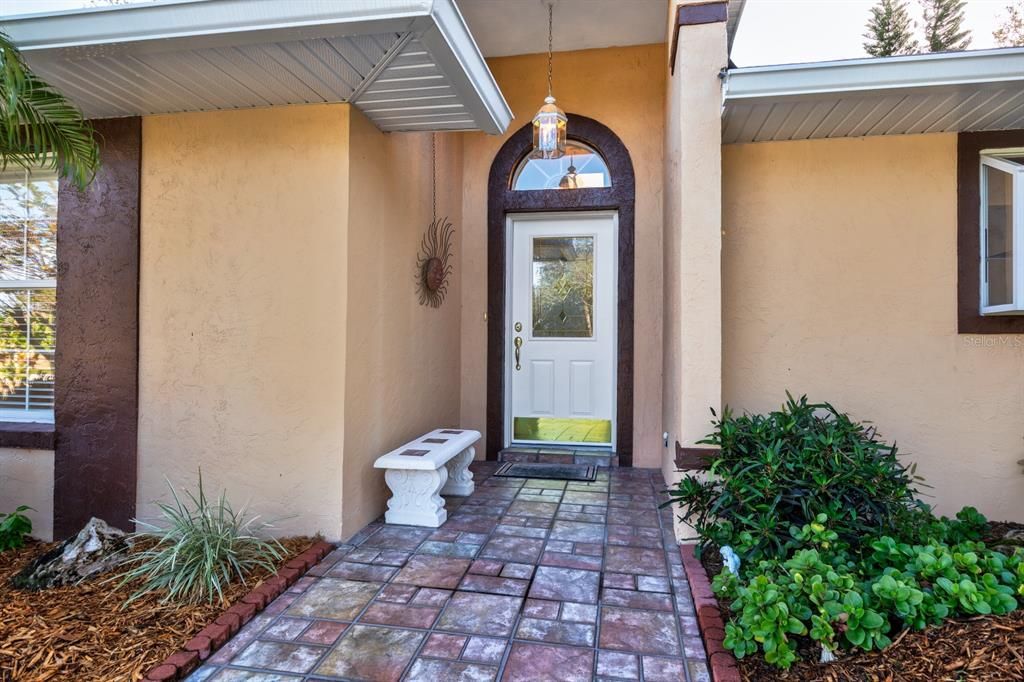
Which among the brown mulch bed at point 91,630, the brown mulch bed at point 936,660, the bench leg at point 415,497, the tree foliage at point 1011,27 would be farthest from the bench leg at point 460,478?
the tree foliage at point 1011,27

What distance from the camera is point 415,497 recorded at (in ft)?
11.1

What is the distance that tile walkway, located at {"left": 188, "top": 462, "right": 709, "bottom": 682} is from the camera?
1.98 metres

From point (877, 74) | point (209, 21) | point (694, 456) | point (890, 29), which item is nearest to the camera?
point (209, 21)

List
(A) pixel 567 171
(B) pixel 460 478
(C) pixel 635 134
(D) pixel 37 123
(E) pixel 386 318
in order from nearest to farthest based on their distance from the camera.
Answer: (D) pixel 37 123 → (E) pixel 386 318 → (B) pixel 460 478 → (C) pixel 635 134 → (A) pixel 567 171

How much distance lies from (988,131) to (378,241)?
12.2 ft

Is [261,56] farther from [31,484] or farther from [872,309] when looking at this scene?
[872,309]

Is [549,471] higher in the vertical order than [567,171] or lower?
lower

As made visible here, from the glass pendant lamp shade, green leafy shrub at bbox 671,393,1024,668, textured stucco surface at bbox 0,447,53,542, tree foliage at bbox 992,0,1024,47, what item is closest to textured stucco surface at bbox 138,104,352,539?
textured stucco surface at bbox 0,447,53,542

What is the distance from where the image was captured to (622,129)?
4.93 m

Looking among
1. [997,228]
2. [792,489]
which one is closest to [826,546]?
[792,489]

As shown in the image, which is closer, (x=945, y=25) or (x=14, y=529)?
(x=14, y=529)

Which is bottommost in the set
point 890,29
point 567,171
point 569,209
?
point 569,209

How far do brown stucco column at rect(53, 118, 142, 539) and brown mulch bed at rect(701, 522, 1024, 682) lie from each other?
3.48 meters

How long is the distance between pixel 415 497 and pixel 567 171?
10.9ft
